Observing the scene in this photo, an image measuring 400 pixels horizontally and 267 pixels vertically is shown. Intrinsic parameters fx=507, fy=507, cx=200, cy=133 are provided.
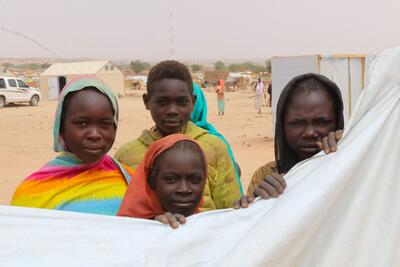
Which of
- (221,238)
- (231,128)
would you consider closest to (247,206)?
(221,238)

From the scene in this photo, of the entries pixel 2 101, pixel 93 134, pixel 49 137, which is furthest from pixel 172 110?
pixel 2 101

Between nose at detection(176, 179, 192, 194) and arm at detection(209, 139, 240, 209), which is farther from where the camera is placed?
arm at detection(209, 139, 240, 209)

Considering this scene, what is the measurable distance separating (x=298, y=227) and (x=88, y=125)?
4.57ft

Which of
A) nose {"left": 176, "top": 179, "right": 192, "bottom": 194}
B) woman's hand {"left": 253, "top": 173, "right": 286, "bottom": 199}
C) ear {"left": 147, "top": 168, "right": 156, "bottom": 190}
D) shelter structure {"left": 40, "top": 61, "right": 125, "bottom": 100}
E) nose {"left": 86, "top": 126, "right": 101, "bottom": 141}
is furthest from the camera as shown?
shelter structure {"left": 40, "top": 61, "right": 125, "bottom": 100}

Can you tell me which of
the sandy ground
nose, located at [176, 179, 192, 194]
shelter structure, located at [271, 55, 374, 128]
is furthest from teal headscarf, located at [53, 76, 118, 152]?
shelter structure, located at [271, 55, 374, 128]

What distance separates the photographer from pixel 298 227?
1567 mm

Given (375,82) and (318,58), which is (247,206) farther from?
(318,58)

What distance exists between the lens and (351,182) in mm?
1658

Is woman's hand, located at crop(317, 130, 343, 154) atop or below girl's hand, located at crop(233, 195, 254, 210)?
atop

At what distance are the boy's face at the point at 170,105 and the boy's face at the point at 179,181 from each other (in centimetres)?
66

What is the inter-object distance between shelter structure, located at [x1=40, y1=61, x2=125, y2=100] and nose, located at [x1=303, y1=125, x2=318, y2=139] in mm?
35748

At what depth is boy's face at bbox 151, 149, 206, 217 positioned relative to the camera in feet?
7.59

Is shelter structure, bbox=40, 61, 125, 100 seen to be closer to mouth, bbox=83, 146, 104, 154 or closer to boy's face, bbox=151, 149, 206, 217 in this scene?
mouth, bbox=83, 146, 104, 154

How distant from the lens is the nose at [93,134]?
2543 millimetres
